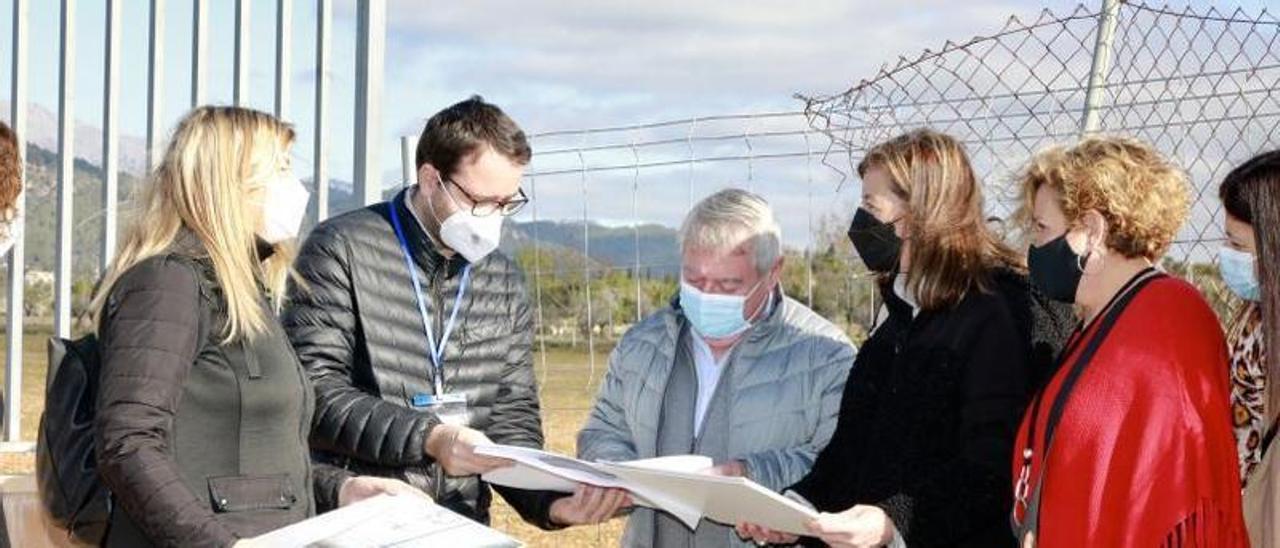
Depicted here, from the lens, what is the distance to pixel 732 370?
13.7ft

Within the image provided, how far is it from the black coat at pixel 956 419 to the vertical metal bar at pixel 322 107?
334 centimetres

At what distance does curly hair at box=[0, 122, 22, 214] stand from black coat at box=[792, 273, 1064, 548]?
1.81 metres

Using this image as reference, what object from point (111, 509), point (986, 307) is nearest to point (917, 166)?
point (986, 307)

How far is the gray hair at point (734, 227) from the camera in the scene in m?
4.13

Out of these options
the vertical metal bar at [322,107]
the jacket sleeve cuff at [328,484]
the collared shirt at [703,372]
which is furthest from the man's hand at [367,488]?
the vertical metal bar at [322,107]

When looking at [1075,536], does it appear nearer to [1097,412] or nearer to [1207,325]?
[1097,412]

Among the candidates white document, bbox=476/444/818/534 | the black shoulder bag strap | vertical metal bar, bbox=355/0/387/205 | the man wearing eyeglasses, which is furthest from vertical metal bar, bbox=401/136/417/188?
the black shoulder bag strap

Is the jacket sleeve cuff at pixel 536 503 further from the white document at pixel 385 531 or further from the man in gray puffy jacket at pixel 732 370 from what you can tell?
the white document at pixel 385 531

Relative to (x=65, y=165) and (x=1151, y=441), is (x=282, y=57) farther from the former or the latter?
(x=1151, y=441)

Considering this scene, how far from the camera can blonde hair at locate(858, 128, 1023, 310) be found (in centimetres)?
363

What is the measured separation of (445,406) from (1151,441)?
1.64m

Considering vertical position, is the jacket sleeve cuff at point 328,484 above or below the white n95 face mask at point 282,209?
below

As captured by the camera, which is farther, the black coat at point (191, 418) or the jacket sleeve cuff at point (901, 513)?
the jacket sleeve cuff at point (901, 513)

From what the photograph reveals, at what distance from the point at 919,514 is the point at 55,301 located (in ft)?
18.2
